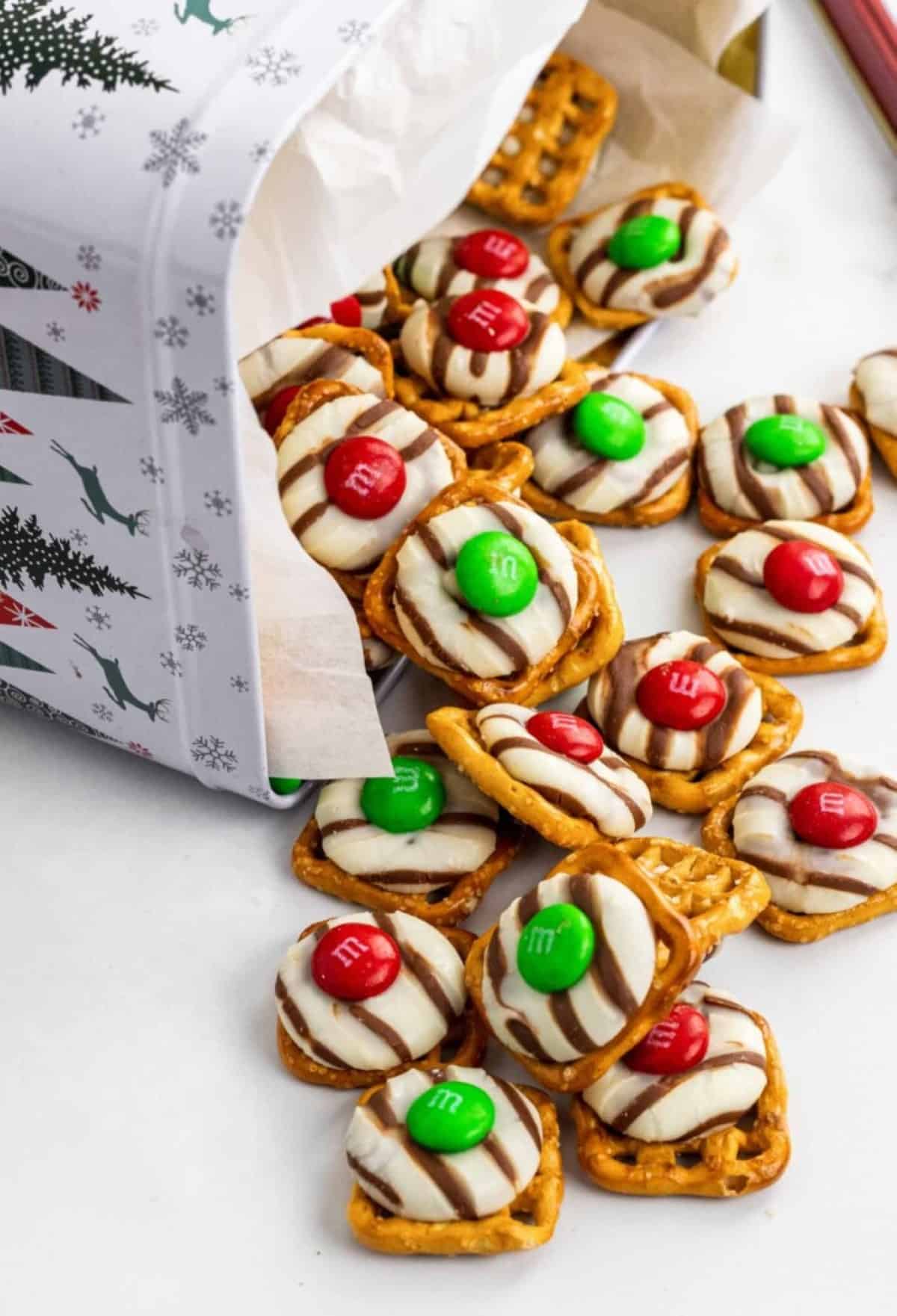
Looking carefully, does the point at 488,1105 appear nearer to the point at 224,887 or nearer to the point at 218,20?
the point at 224,887

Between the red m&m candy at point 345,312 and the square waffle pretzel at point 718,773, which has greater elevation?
the red m&m candy at point 345,312

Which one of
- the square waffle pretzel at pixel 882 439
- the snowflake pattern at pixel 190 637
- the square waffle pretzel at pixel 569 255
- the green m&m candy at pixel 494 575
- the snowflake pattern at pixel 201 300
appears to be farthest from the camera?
the square waffle pretzel at pixel 569 255

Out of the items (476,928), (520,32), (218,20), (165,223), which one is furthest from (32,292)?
(476,928)

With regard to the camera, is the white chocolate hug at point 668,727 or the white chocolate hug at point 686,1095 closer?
the white chocolate hug at point 686,1095

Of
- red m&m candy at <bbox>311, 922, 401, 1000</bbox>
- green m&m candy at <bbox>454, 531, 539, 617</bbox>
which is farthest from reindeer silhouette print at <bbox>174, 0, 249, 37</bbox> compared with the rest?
red m&m candy at <bbox>311, 922, 401, 1000</bbox>

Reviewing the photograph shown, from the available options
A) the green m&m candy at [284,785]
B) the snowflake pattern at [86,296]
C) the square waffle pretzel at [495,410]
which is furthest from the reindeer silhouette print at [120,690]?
the square waffle pretzel at [495,410]

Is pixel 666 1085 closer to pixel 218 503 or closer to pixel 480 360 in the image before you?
pixel 218 503

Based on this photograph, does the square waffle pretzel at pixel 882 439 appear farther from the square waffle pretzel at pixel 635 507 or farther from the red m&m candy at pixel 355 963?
the red m&m candy at pixel 355 963

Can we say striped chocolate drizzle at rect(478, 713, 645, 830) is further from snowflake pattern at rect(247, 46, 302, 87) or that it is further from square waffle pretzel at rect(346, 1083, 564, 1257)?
snowflake pattern at rect(247, 46, 302, 87)

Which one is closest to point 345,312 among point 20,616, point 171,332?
point 20,616
